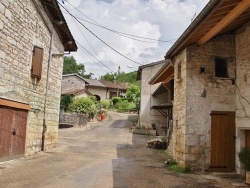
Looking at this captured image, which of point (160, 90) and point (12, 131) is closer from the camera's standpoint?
point (12, 131)

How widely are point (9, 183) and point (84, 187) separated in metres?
1.72

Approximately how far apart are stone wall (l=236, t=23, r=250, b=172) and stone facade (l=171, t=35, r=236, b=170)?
10.5 inches

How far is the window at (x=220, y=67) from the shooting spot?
9688mm

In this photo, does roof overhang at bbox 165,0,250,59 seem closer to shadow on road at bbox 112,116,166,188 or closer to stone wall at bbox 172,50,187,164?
stone wall at bbox 172,50,187,164

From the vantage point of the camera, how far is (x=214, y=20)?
7.61 m

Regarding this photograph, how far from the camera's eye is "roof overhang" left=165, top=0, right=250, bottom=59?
6643 millimetres

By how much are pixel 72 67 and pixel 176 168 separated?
5684 centimetres

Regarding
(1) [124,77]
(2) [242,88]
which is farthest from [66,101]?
(1) [124,77]

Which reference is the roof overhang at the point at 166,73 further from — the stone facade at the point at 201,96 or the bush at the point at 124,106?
the bush at the point at 124,106

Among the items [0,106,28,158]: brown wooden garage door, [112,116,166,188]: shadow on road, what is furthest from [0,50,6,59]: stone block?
[112,116,166,188]: shadow on road

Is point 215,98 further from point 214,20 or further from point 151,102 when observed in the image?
A: point 151,102

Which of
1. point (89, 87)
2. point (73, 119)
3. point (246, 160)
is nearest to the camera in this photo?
point (246, 160)

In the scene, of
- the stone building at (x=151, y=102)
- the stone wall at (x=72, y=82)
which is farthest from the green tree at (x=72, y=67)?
the stone building at (x=151, y=102)

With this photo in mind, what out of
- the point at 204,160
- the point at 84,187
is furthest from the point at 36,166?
the point at 204,160
